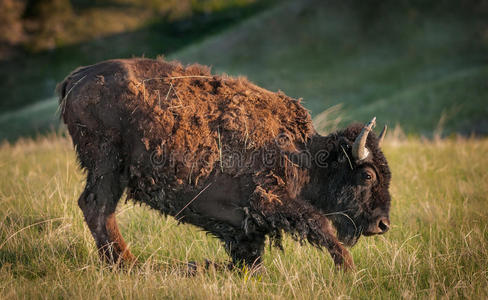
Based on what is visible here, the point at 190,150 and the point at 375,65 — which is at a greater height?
the point at 190,150

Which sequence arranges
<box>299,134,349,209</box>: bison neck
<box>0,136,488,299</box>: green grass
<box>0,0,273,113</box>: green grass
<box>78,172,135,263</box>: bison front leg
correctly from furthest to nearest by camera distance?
1. <box>0,0,273,113</box>: green grass
2. <box>299,134,349,209</box>: bison neck
3. <box>78,172,135,263</box>: bison front leg
4. <box>0,136,488,299</box>: green grass

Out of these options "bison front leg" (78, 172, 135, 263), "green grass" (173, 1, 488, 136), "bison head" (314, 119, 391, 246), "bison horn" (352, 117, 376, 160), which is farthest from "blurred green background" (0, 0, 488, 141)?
"bison front leg" (78, 172, 135, 263)

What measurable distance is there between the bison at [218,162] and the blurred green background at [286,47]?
55.7 ft

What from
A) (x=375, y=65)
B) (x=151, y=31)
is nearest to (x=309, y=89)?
(x=375, y=65)

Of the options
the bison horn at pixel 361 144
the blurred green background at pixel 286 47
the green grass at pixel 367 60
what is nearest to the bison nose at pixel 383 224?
the bison horn at pixel 361 144

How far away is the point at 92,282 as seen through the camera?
13.4 ft

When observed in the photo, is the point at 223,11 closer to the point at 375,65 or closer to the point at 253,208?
the point at 375,65

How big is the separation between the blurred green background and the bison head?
666 inches

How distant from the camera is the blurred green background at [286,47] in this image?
24.7m

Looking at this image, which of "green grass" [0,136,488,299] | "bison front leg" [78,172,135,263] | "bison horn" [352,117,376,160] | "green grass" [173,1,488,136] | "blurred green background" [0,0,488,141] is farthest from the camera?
"blurred green background" [0,0,488,141]

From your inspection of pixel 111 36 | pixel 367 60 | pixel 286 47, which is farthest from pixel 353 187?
pixel 111 36

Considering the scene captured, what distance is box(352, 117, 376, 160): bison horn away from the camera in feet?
14.9

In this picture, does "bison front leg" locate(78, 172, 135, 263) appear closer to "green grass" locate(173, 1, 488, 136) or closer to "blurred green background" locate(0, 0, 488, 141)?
"green grass" locate(173, 1, 488, 136)

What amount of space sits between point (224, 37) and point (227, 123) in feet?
100.0
